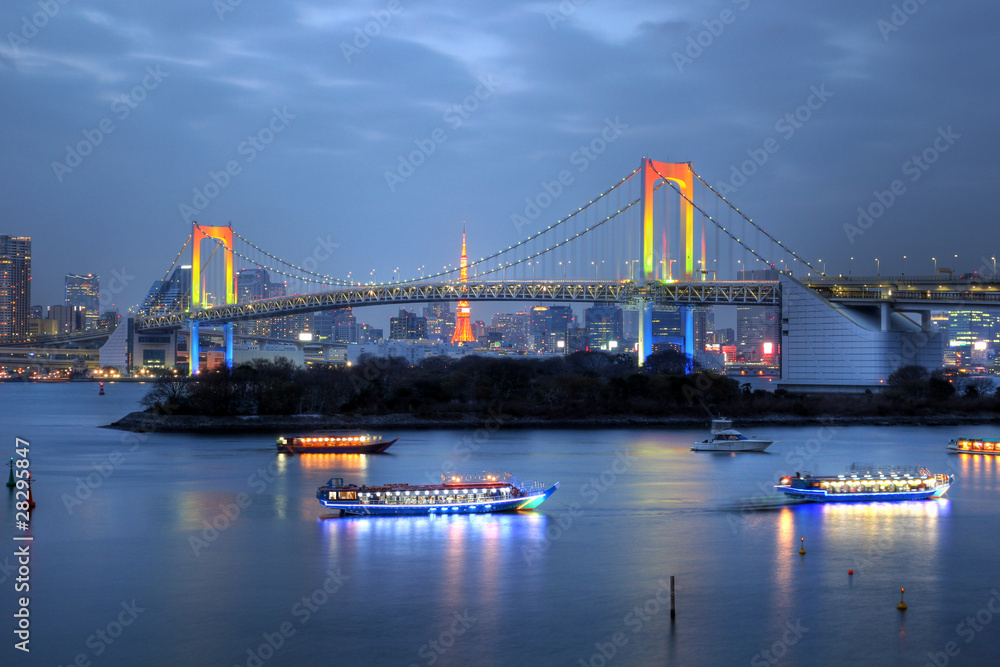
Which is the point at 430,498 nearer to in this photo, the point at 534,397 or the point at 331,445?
the point at 331,445

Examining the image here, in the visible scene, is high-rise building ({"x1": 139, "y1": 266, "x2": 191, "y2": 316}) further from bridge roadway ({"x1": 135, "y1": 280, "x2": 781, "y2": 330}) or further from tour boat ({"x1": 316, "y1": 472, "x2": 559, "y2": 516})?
tour boat ({"x1": 316, "y1": 472, "x2": 559, "y2": 516})

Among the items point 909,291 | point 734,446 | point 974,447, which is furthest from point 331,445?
point 909,291

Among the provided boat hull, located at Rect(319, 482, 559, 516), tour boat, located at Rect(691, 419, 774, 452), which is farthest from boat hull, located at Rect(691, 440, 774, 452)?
boat hull, located at Rect(319, 482, 559, 516)

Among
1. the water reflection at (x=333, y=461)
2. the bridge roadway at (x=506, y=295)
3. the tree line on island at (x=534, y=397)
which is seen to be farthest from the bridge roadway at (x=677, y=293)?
the water reflection at (x=333, y=461)

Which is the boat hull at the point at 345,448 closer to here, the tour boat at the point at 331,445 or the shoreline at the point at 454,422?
the tour boat at the point at 331,445

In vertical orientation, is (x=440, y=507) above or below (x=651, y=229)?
below

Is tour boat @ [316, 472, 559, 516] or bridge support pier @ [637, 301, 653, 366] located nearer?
tour boat @ [316, 472, 559, 516]
